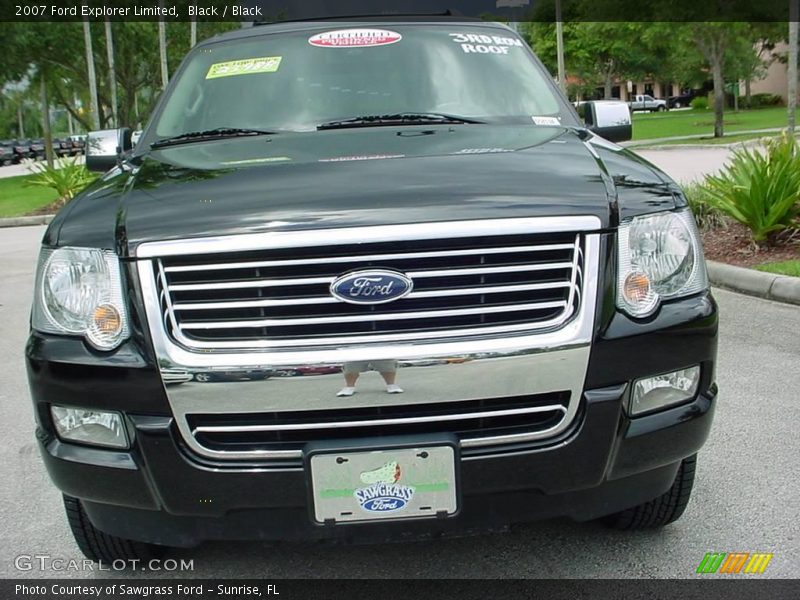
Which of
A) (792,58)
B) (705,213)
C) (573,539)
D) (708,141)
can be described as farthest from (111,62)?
(573,539)

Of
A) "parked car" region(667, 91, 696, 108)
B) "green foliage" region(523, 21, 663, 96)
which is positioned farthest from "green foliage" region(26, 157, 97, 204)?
"parked car" region(667, 91, 696, 108)

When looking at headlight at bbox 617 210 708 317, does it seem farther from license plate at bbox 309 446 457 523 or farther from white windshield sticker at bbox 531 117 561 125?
white windshield sticker at bbox 531 117 561 125

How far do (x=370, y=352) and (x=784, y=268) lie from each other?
5.70m

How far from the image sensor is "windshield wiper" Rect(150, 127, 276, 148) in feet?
11.4

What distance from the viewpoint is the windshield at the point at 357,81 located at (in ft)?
11.9

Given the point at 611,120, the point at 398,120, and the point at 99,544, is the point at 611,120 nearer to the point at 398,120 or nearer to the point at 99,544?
the point at 398,120

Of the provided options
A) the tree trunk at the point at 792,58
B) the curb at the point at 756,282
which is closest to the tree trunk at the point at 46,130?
the tree trunk at the point at 792,58

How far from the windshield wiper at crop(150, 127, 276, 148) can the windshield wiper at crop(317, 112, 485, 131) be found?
272 mm

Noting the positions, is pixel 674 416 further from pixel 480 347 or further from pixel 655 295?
pixel 480 347

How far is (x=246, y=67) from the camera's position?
3924 mm

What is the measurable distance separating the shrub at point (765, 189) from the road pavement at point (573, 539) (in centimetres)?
356

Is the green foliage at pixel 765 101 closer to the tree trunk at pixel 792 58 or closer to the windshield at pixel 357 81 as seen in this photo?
the tree trunk at pixel 792 58

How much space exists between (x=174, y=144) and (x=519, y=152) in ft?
4.83

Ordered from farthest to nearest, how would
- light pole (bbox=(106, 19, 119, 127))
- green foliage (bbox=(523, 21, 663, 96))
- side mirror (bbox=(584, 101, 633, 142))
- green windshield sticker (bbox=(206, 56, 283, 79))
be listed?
green foliage (bbox=(523, 21, 663, 96)) < light pole (bbox=(106, 19, 119, 127)) < side mirror (bbox=(584, 101, 633, 142)) < green windshield sticker (bbox=(206, 56, 283, 79))
